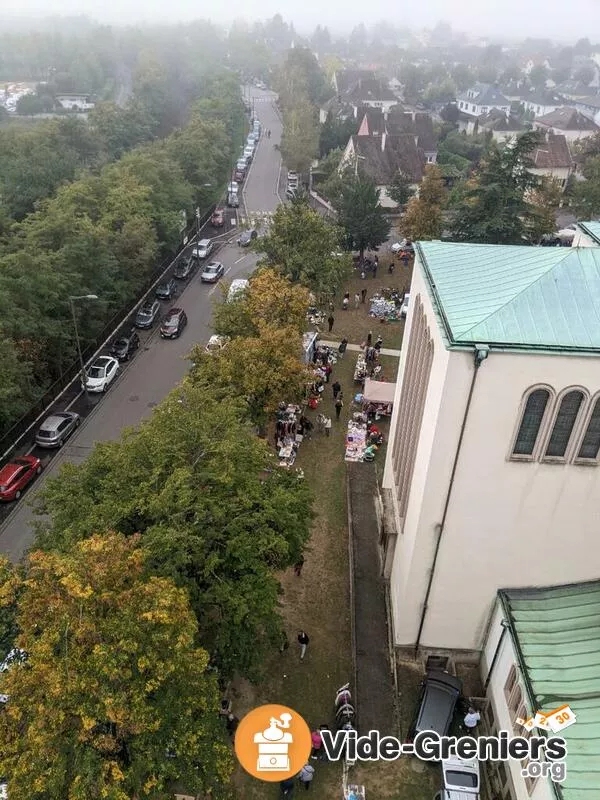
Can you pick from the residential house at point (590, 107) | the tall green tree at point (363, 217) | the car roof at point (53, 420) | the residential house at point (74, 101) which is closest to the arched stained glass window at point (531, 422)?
the car roof at point (53, 420)

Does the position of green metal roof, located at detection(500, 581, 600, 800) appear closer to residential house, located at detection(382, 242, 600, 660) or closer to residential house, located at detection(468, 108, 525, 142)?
residential house, located at detection(382, 242, 600, 660)

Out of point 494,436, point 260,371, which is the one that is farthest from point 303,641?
point 260,371

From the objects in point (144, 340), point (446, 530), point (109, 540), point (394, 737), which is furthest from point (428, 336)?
point (144, 340)

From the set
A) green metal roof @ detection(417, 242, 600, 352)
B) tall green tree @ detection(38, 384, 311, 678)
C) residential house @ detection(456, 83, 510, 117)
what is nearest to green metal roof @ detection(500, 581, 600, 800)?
tall green tree @ detection(38, 384, 311, 678)

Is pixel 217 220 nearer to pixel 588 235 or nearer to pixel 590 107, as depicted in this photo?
pixel 588 235

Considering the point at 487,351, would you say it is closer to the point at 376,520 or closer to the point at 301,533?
the point at 301,533

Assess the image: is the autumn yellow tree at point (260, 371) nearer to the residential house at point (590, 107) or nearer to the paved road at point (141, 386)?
the paved road at point (141, 386)
